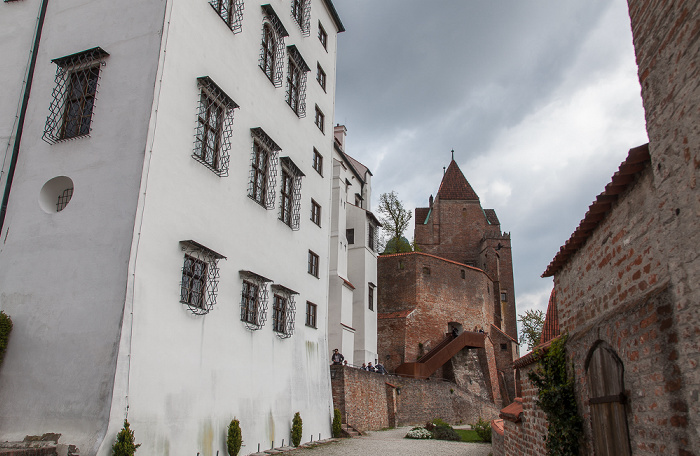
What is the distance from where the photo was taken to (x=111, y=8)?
12.1 meters

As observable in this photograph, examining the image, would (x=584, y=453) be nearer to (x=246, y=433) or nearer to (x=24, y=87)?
(x=246, y=433)

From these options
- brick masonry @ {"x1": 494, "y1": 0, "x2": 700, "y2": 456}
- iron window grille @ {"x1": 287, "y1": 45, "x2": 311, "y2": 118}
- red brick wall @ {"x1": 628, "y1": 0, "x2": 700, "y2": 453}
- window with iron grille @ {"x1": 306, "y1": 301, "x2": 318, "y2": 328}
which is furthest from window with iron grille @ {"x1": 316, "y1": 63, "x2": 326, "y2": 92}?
red brick wall @ {"x1": 628, "y1": 0, "x2": 700, "y2": 453}

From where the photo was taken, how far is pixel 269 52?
54.7 ft

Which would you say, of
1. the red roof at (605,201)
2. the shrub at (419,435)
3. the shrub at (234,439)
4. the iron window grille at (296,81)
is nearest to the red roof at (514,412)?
the red roof at (605,201)

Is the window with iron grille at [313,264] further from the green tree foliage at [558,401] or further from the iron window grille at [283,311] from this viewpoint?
the green tree foliage at [558,401]

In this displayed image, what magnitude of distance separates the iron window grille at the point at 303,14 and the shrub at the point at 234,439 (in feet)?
43.8

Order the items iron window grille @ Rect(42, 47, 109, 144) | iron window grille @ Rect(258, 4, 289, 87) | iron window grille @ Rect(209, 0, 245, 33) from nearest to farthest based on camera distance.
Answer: iron window grille @ Rect(42, 47, 109, 144) < iron window grille @ Rect(209, 0, 245, 33) < iron window grille @ Rect(258, 4, 289, 87)

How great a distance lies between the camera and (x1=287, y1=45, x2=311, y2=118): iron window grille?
17.9m

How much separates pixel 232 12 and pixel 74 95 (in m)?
4.90

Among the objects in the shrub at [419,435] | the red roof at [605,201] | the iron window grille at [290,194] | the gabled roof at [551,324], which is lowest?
the shrub at [419,435]

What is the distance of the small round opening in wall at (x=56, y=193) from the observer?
11.0m

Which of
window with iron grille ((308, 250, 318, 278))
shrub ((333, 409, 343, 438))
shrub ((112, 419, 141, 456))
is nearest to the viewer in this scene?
shrub ((112, 419, 141, 456))

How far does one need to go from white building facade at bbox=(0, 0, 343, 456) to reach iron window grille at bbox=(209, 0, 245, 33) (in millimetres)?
44

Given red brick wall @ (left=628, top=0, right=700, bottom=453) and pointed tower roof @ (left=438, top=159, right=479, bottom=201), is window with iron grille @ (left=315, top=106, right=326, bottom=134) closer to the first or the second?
red brick wall @ (left=628, top=0, right=700, bottom=453)
